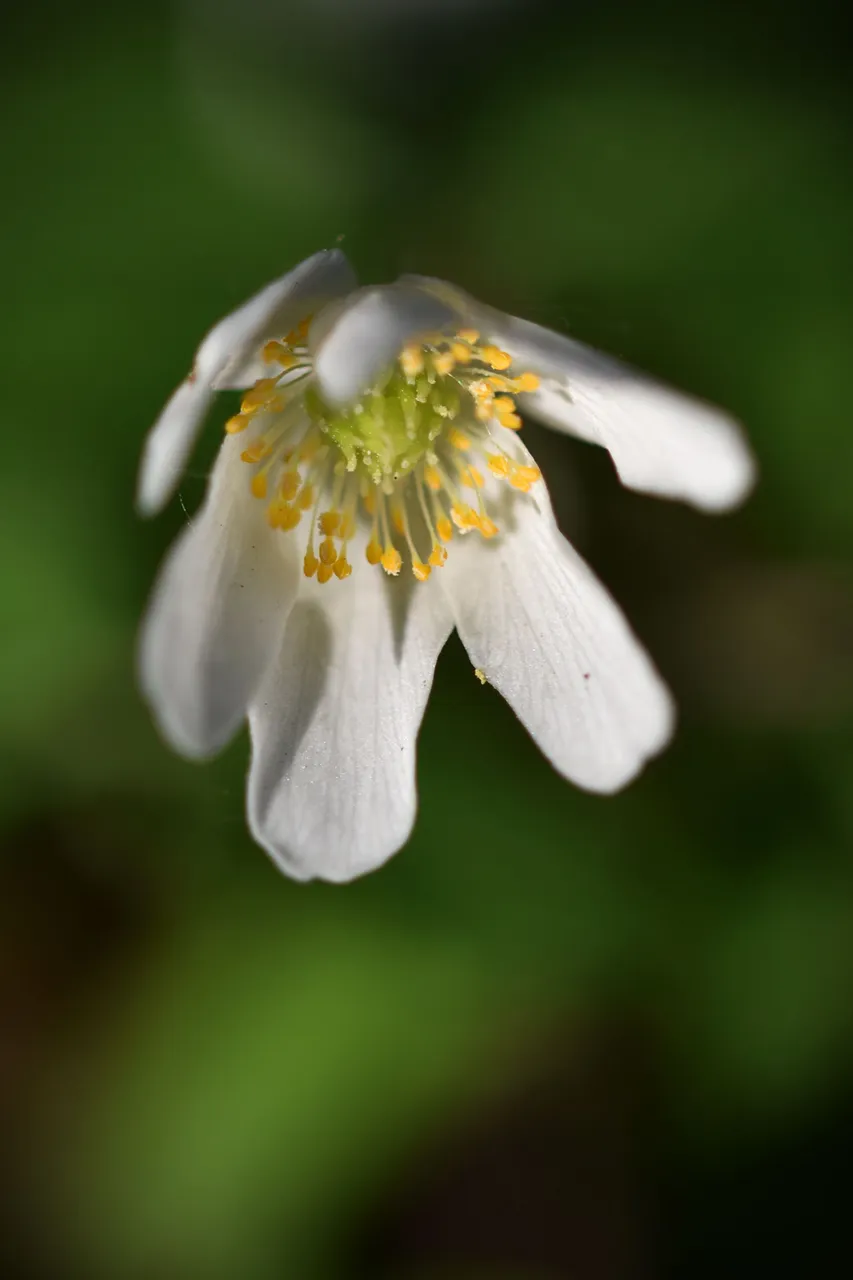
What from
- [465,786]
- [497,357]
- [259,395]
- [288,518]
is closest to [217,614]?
[288,518]

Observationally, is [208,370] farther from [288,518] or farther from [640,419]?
[640,419]

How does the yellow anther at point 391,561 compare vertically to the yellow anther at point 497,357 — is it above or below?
below

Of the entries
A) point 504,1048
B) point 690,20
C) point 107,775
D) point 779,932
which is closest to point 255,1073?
point 504,1048

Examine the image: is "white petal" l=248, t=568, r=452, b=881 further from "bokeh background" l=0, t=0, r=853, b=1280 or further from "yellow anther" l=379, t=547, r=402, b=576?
"bokeh background" l=0, t=0, r=853, b=1280

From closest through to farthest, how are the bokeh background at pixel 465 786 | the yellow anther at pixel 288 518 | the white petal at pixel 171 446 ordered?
the white petal at pixel 171 446
the yellow anther at pixel 288 518
the bokeh background at pixel 465 786

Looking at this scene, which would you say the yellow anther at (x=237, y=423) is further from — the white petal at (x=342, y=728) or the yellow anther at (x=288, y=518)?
the white petal at (x=342, y=728)

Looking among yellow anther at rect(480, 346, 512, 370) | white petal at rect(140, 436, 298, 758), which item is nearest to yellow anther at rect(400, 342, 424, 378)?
yellow anther at rect(480, 346, 512, 370)

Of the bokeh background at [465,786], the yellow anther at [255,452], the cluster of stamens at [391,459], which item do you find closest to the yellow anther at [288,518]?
the cluster of stamens at [391,459]
